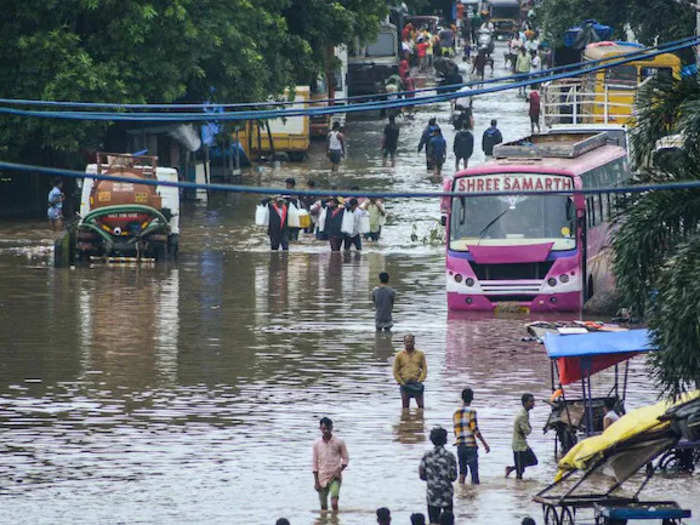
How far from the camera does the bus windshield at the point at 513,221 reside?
31234mm

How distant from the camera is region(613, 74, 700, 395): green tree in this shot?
1580 cm

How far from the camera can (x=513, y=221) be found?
31.4 meters

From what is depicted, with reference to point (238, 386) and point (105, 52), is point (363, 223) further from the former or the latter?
point (238, 386)

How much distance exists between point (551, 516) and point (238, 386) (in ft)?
25.7

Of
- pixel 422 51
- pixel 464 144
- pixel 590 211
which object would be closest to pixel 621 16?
pixel 464 144

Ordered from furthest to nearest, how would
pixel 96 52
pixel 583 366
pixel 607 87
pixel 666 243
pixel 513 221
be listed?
1. pixel 607 87
2. pixel 96 52
3. pixel 513 221
4. pixel 583 366
5. pixel 666 243

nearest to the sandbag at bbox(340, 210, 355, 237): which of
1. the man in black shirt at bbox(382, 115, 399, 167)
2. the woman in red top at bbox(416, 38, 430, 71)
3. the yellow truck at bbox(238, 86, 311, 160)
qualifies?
the man in black shirt at bbox(382, 115, 399, 167)

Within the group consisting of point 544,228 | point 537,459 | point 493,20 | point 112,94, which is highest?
point 493,20

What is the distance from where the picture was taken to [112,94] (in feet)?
135

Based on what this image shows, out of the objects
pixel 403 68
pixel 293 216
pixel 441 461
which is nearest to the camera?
pixel 441 461

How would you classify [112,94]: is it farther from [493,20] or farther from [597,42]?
[493,20]

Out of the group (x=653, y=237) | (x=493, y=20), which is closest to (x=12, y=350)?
(x=653, y=237)

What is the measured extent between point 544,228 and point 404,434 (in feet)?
34.7

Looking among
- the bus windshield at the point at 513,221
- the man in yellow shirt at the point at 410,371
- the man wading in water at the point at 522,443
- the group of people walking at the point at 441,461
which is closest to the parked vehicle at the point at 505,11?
the bus windshield at the point at 513,221
